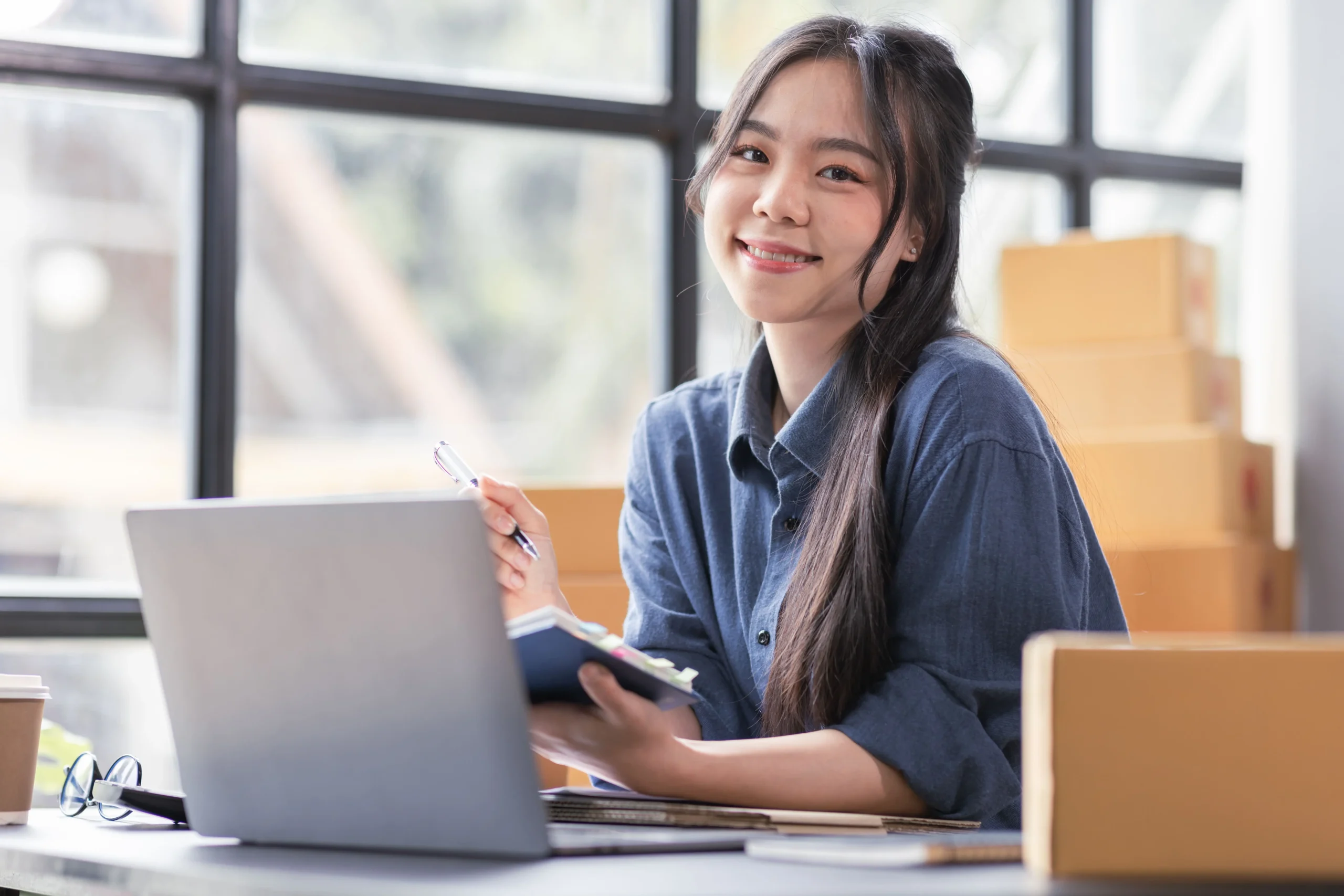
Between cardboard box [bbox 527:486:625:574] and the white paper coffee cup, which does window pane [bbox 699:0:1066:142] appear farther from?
the white paper coffee cup

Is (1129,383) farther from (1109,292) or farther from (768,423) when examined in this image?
(768,423)

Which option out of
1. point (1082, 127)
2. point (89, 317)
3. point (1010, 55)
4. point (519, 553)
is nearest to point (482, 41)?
point (89, 317)

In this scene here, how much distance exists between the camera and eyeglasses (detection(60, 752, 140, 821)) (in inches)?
44.6

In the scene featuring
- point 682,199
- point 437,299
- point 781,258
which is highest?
point 682,199

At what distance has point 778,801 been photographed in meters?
1.06

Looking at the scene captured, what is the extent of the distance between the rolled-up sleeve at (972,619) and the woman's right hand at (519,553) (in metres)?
0.32

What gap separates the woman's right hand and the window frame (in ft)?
4.42

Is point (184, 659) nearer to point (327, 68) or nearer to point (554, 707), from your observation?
point (554, 707)

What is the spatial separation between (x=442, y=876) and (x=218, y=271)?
79.0 inches

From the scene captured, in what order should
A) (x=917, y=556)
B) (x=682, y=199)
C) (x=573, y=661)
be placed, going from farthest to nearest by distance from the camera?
1. (x=682, y=199)
2. (x=917, y=556)
3. (x=573, y=661)

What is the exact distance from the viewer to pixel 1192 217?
3326 millimetres

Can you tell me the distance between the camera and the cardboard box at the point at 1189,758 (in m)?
0.73

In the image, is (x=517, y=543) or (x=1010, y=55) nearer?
(x=517, y=543)

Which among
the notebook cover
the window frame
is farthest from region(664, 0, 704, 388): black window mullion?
the notebook cover
